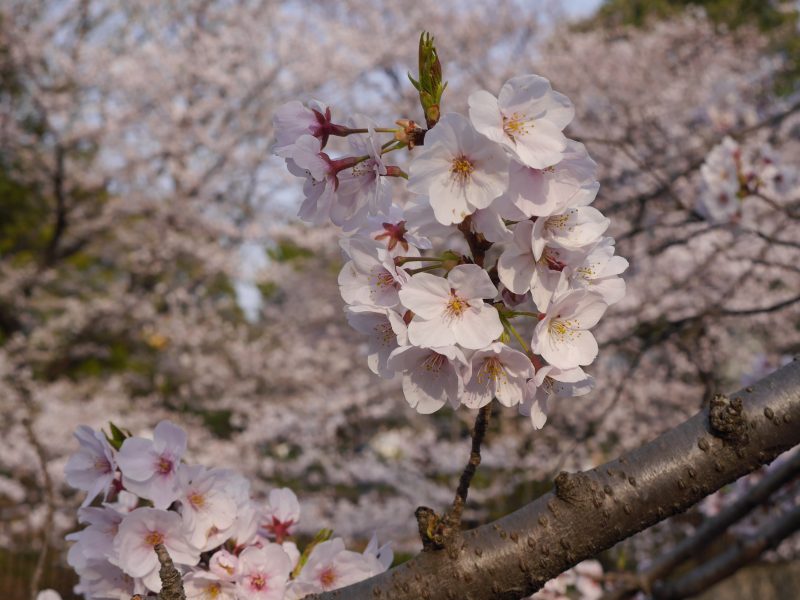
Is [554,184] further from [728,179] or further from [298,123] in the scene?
[728,179]

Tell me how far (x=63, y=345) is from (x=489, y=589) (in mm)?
9777

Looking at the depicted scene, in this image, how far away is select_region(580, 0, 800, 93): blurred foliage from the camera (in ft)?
35.8

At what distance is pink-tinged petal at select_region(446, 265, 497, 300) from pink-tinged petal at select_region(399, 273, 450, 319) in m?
0.01

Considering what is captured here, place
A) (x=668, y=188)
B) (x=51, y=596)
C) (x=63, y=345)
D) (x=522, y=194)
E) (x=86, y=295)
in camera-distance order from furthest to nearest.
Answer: (x=86, y=295) < (x=63, y=345) < (x=668, y=188) < (x=51, y=596) < (x=522, y=194)

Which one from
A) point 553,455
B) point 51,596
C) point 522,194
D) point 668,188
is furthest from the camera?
point 553,455

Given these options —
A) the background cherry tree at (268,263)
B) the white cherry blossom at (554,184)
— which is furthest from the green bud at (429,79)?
the background cherry tree at (268,263)

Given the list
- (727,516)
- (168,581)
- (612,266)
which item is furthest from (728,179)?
(168,581)

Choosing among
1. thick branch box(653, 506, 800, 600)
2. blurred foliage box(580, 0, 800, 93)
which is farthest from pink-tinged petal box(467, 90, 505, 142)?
blurred foliage box(580, 0, 800, 93)

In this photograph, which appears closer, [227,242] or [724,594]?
[724,594]

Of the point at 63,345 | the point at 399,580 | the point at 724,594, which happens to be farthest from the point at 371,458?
the point at 399,580

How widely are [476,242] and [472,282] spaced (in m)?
0.06

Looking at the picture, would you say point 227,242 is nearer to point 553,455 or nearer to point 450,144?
point 553,455

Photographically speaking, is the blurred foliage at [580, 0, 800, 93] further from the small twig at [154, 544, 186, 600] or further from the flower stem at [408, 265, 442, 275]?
the small twig at [154, 544, 186, 600]

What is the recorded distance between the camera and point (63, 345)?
372 inches
